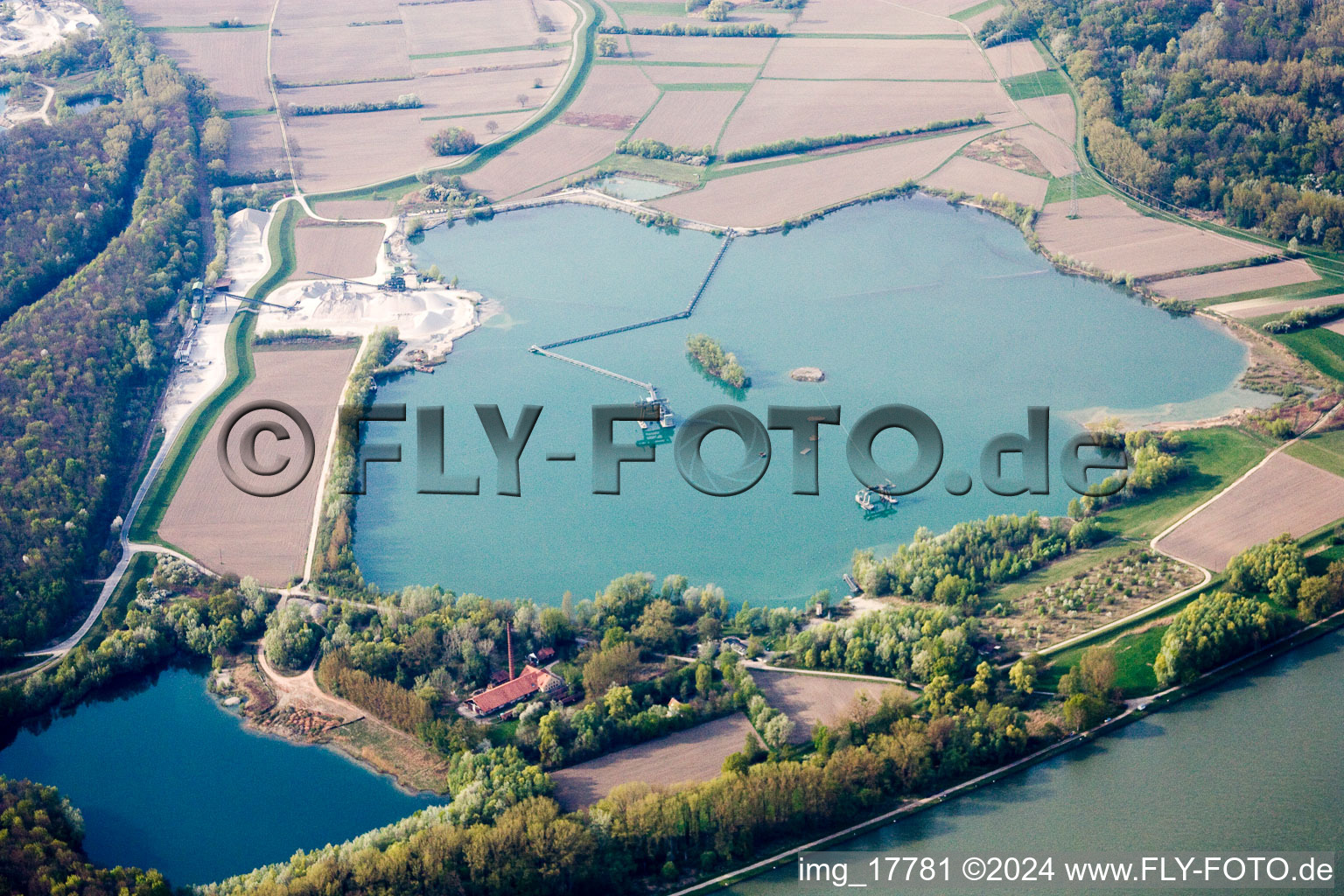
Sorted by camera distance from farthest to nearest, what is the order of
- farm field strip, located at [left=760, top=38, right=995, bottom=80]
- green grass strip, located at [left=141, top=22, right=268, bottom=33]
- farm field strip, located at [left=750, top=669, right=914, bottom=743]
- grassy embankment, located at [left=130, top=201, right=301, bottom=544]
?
green grass strip, located at [left=141, top=22, right=268, bottom=33] < farm field strip, located at [left=760, top=38, right=995, bottom=80] < grassy embankment, located at [left=130, top=201, right=301, bottom=544] < farm field strip, located at [left=750, top=669, right=914, bottom=743]

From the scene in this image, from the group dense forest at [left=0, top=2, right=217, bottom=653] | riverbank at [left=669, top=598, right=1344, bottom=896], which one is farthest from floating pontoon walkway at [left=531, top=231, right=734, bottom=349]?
riverbank at [left=669, top=598, right=1344, bottom=896]

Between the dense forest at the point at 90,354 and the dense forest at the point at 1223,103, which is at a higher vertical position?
the dense forest at the point at 1223,103

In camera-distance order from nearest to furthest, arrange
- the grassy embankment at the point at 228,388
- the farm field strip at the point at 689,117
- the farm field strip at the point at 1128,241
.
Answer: the grassy embankment at the point at 228,388 → the farm field strip at the point at 1128,241 → the farm field strip at the point at 689,117

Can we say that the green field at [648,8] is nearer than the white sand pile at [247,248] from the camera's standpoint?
No

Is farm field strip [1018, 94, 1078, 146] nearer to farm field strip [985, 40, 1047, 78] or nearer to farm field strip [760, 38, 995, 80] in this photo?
farm field strip [985, 40, 1047, 78]

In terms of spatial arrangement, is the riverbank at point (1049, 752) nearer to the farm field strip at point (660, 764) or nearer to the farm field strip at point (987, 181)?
the farm field strip at point (660, 764)

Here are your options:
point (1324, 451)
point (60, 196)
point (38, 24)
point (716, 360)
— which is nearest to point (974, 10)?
point (716, 360)

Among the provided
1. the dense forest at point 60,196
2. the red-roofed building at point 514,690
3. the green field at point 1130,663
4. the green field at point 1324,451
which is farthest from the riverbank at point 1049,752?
the dense forest at point 60,196

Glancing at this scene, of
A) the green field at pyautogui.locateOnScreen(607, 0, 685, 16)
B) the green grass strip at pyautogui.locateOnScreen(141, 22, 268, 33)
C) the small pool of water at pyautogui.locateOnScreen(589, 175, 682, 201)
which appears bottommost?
the small pool of water at pyautogui.locateOnScreen(589, 175, 682, 201)
